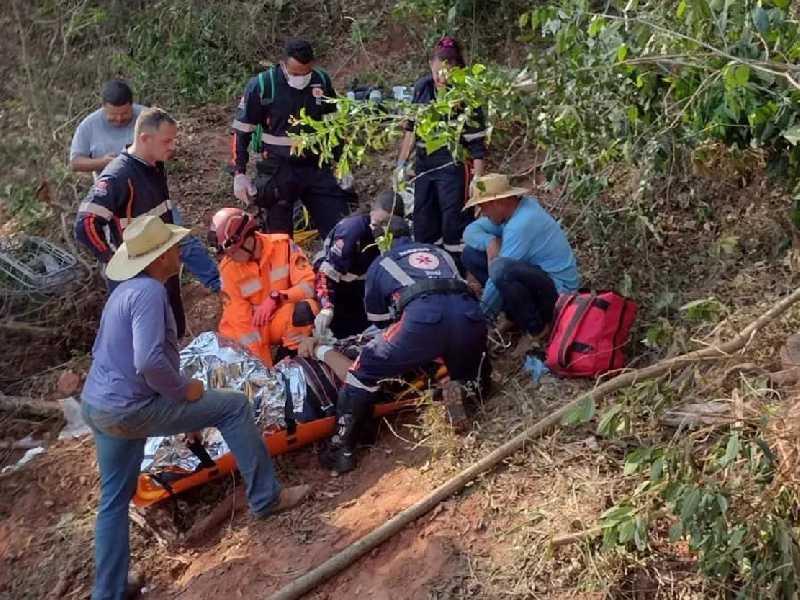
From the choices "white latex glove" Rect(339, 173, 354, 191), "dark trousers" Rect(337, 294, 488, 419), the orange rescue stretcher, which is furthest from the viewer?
"white latex glove" Rect(339, 173, 354, 191)

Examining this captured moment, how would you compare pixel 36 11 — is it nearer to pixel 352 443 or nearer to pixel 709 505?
pixel 352 443

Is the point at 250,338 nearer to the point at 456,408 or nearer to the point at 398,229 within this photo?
the point at 398,229

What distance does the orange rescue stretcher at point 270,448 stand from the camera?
4.69m

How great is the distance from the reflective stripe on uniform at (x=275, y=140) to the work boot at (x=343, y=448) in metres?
2.11

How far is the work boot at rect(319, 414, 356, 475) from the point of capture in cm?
484

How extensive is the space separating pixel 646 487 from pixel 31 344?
4.67 metres

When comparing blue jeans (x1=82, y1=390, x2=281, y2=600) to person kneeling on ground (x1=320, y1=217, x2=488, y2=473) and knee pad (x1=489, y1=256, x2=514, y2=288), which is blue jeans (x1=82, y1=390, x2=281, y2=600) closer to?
person kneeling on ground (x1=320, y1=217, x2=488, y2=473)

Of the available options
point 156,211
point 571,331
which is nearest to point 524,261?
point 571,331

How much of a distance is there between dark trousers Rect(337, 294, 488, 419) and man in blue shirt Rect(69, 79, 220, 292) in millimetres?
1476

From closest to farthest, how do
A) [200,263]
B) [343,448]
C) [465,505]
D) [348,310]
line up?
1. [465,505]
2. [343,448]
3. [348,310]
4. [200,263]

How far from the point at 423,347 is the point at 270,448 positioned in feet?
3.40

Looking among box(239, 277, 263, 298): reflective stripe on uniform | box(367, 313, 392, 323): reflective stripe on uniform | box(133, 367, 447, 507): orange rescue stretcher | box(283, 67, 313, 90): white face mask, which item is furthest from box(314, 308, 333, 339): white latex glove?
box(283, 67, 313, 90): white face mask

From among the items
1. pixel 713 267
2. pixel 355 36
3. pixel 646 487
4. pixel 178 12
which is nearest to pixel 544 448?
pixel 646 487

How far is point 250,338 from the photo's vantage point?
5207 mm
